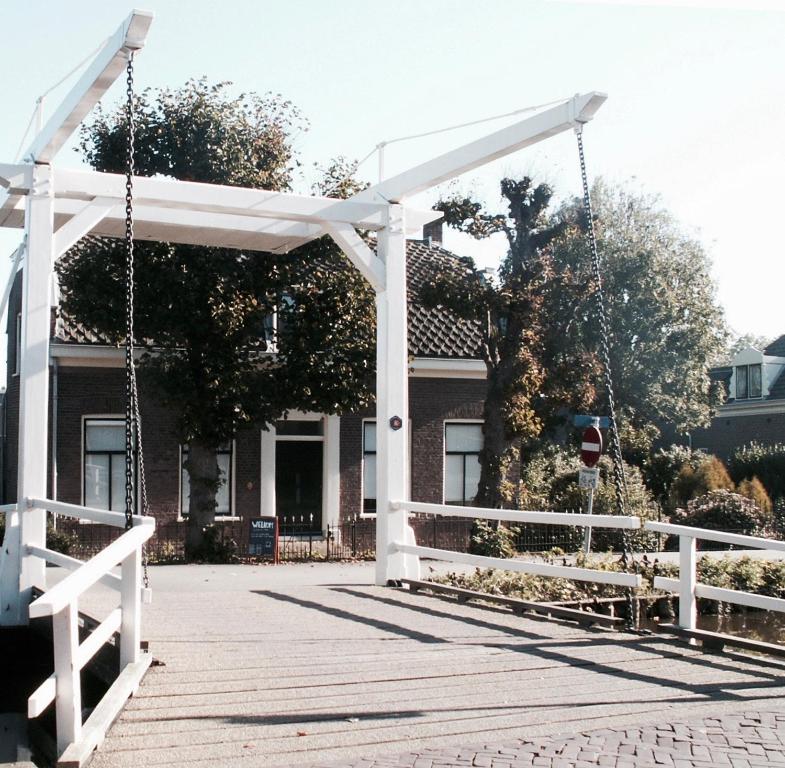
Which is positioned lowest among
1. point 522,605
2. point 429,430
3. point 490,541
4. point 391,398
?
point 490,541

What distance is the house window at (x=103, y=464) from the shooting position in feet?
70.7

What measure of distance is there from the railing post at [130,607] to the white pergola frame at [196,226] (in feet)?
12.2

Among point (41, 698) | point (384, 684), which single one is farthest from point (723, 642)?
point (41, 698)

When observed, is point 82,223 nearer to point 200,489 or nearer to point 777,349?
point 200,489

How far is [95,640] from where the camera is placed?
597 centimetres

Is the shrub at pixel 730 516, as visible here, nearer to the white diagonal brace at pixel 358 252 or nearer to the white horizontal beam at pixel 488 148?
the white diagonal brace at pixel 358 252

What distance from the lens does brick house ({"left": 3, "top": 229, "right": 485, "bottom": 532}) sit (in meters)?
21.3

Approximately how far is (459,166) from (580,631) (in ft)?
14.9

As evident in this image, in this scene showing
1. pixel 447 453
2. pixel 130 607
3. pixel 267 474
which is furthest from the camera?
pixel 447 453

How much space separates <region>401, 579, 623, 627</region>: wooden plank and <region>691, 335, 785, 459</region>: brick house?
1192 inches

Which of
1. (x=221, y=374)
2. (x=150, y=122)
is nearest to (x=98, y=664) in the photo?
(x=221, y=374)

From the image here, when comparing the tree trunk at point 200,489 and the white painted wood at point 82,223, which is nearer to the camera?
the white painted wood at point 82,223

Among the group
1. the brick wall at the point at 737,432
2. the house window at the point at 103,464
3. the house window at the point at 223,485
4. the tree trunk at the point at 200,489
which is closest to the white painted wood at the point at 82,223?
the tree trunk at the point at 200,489

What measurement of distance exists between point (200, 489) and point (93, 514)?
39.3 ft
